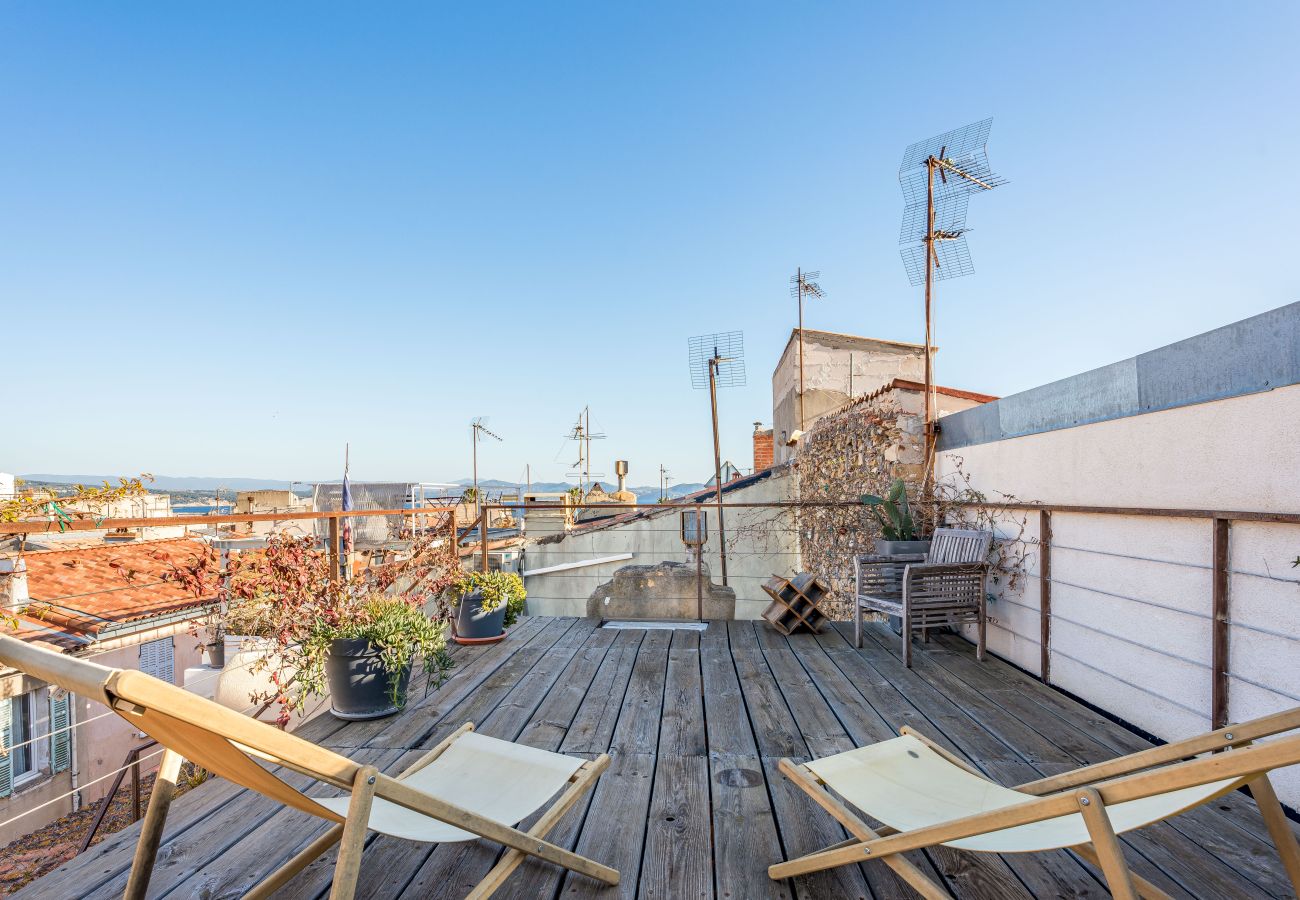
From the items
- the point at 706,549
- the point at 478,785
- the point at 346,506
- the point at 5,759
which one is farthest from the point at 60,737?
the point at 478,785

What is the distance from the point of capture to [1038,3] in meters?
4.44

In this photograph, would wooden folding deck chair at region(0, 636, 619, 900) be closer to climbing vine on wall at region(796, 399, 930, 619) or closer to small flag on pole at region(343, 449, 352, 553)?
small flag on pole at region(343, 449, 352, 553)

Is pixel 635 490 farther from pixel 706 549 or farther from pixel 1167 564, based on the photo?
pixel 1167 564

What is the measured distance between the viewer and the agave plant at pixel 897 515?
4.35 m

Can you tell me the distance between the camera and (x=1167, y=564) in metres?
2.46

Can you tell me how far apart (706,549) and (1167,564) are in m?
6.76

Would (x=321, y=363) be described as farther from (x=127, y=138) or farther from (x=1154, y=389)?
(x=1154, y=389)

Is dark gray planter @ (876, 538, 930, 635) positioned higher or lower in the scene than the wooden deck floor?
higher

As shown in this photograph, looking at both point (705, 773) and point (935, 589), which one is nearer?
point (705, 773)

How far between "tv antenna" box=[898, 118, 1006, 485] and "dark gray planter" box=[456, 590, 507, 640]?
3.52 metres

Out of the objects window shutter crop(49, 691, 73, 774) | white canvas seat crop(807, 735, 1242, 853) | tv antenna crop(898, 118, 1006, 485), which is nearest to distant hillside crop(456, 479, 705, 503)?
window shutter crop(49, 691, 73, 774)

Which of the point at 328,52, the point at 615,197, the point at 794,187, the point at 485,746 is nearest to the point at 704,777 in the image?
the point at 485,746

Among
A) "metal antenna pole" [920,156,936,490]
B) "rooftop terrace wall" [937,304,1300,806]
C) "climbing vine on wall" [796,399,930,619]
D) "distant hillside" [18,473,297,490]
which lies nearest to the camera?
"rooftop terrace wall" [937,304,1300,806]

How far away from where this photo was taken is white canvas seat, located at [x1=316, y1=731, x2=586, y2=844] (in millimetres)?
1294
